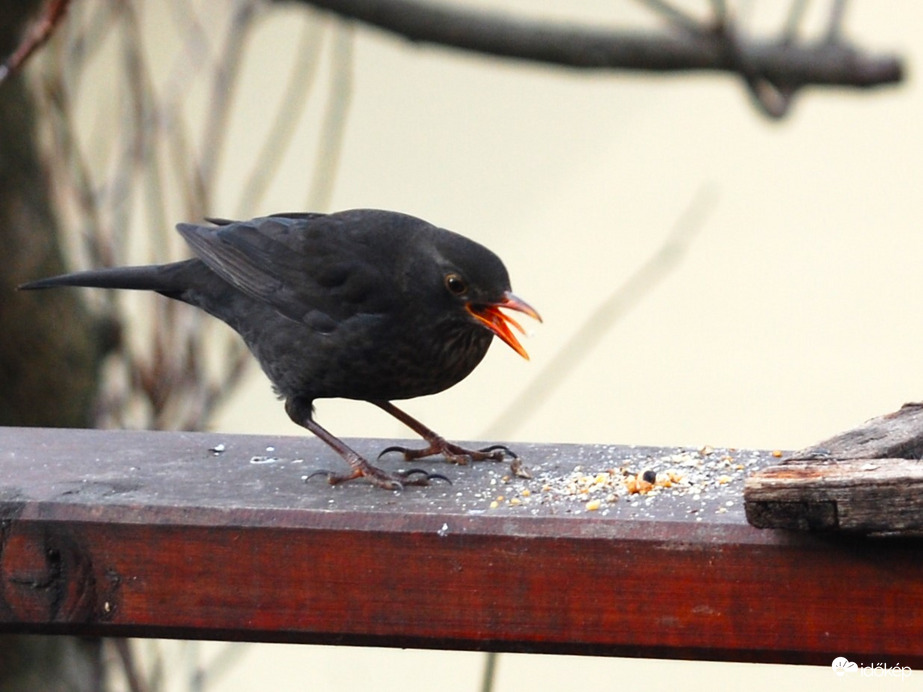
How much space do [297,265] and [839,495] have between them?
5.94 ft

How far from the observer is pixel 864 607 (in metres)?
2.17

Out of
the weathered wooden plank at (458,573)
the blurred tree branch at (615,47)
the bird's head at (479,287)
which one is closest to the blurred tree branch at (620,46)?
the blurred tree branch at (615,47)

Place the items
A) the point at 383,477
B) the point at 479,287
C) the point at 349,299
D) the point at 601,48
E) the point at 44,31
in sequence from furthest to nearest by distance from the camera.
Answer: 1. the point at 601,48
2. the point at 349,299
3. the point at 479,287
4. the point at 383,477
5. the point at 44,31

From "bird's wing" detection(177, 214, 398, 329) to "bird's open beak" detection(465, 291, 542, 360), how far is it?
24cm

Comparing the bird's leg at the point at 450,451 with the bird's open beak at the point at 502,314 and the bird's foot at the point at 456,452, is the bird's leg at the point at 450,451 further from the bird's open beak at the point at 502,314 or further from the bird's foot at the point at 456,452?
the bird's open beak at the point at 502,314

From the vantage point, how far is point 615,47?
4117 millimetres

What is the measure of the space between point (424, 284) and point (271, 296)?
1.46ft

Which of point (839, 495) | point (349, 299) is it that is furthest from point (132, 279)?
point (839, 495)

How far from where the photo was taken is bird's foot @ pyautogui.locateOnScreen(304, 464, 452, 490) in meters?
2.75

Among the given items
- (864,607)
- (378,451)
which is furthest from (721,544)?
(378,451)

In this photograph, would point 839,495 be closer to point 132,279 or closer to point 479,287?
point 479,287

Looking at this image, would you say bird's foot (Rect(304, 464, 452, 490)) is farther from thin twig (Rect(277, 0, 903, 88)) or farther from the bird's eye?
thin twig (Rect(277, 0, 903, 88))

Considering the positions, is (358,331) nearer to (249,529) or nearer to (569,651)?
(249,529)

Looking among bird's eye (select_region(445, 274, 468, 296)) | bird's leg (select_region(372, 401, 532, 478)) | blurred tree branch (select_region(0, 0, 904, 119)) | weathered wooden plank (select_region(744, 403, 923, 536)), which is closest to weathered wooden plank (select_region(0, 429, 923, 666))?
weathered wooden plank (select_region(744, 403, 923, 536))
